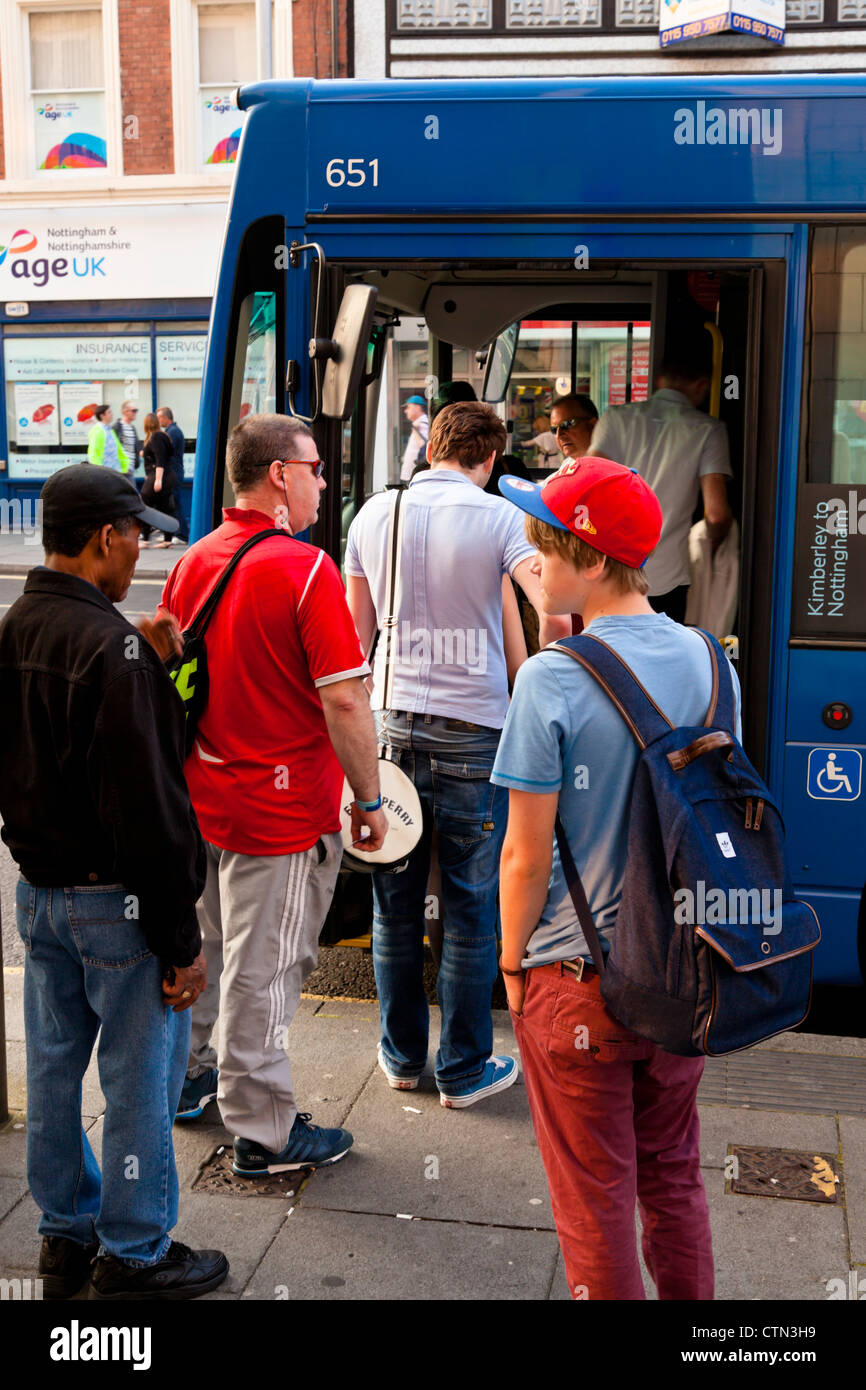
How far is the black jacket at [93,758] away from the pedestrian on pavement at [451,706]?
1.20m

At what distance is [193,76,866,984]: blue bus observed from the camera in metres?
4.16

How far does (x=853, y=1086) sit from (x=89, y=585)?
2.82 m

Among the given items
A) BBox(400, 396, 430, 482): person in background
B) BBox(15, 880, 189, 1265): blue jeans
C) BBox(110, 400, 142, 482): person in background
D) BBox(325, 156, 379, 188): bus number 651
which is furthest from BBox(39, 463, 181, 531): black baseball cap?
BBox(110, 400, 142, 482): person in background

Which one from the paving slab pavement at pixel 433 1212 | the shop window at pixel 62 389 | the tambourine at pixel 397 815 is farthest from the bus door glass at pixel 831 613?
the shop window at pixel 62 389

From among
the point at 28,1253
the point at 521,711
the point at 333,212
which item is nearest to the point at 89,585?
the point at 521,711

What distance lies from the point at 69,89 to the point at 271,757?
20099 mm

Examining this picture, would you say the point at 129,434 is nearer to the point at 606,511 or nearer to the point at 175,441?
the point at 175,441

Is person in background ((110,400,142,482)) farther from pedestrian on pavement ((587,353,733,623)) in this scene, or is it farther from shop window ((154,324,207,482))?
pedestrian on pavement ((587,353,733,623))

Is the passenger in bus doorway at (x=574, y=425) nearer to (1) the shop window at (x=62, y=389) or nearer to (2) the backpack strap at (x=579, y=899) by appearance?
(2) the backpack strap at (x=579, y=899)

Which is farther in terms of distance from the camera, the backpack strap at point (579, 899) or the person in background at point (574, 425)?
the person in background at point (574, 425)

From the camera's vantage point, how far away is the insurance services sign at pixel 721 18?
15.7m

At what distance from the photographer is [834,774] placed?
4340 millimetres

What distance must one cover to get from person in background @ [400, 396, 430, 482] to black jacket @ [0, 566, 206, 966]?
334cm

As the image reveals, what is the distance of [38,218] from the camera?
66.8 ft
